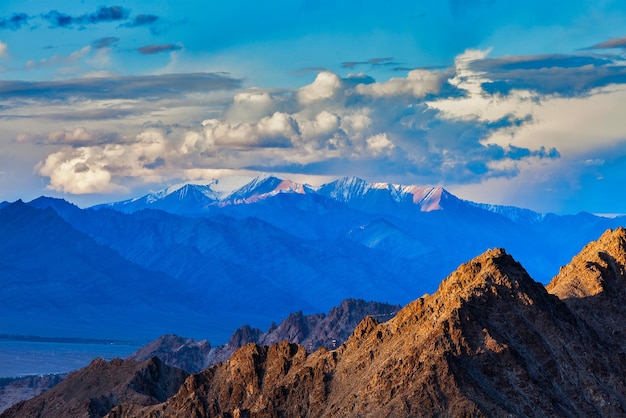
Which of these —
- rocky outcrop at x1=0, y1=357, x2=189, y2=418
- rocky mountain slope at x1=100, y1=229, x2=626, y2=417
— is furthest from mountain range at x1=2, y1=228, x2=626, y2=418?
rocky outcrop at x1=0, y1=357, x2=189, y2=418

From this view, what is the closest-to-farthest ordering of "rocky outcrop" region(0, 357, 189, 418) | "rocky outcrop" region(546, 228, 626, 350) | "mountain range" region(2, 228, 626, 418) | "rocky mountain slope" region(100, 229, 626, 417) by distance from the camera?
"rocky mountain slope" region(100, 229, 626, 417)
"mountain range" region(2, 228, 626, 418)
"rocky outcrop" region(546, 228, 626, 350)
"rocky outcrop" region(0, 357, 189, 418)

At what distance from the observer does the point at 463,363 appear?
129 metres

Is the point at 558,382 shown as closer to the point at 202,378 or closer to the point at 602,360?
the point at 602,360

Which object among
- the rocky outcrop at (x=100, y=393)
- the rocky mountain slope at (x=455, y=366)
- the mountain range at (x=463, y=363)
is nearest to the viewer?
the rocky mountain slope at (x=455, y=366)

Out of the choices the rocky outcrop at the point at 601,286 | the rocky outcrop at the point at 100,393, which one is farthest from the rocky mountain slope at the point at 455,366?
the rocky outcrop at the point at 100,393

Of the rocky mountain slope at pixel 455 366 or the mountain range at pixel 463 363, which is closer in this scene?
the rocky mountain slope at pixel 455 366

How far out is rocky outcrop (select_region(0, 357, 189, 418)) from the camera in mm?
183000

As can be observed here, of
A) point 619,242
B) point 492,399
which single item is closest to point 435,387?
point 492,399

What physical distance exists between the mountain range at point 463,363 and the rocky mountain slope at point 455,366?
0.50 ft

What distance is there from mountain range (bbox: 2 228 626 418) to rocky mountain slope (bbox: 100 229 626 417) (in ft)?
0.50

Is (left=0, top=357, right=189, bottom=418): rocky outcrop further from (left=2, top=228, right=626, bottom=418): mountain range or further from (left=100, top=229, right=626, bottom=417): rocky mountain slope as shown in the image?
(left=100, top=229, right=626, bottom=417): rocky mountain slope

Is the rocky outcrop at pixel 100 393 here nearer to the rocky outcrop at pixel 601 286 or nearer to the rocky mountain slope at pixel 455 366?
the rocky mountain slope at pixel 455 366

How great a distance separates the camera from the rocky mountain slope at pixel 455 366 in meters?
126

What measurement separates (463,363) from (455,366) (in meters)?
3.02
